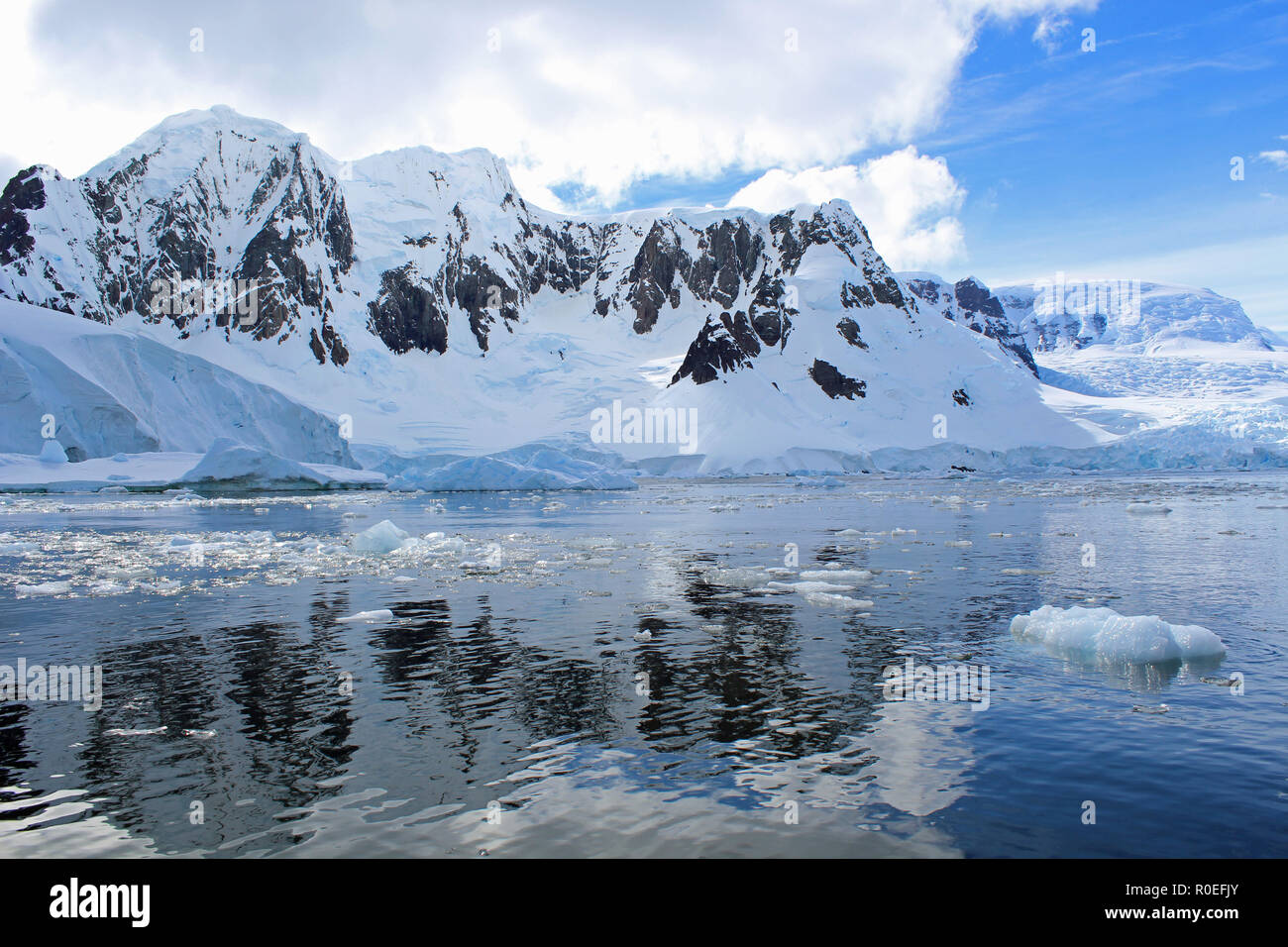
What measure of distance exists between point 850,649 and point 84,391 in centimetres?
5345

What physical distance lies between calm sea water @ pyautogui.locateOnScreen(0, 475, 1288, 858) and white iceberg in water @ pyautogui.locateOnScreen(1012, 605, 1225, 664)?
8.0 inches

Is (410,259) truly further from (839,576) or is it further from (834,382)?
(839,576)

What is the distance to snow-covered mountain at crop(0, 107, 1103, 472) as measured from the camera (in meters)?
97.3

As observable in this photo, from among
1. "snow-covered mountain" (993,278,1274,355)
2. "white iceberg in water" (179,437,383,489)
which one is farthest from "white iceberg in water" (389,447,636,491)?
"snow-covered mountain" (993,278,1274,355)

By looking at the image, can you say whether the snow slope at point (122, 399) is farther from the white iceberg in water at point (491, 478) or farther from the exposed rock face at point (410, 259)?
the exposed rock face at point (410, 259)

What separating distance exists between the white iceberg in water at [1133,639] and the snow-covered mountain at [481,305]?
73754 mm

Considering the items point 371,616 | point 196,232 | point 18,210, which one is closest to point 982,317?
point 196,232

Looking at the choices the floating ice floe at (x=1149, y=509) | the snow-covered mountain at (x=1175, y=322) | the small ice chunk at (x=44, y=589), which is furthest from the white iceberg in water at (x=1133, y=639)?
the snow-covered mountain at (x=1175, y=322)

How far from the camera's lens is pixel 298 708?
7.29 m

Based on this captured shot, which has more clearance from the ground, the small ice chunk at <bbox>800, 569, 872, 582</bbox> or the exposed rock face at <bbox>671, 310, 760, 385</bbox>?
the exposed rock face at <bbox>671, 310, 760, 385</bbox>

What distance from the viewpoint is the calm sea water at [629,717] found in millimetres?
4922

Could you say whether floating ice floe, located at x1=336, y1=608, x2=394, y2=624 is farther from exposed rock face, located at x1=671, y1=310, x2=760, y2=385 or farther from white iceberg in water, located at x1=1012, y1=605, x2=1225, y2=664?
exposed rock face, located at x1=671, y1=310, x2=760, y2=385

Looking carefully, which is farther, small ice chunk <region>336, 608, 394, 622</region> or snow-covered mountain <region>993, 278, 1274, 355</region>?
snow-covered mountain <region>993, 278, 1274, 355</region>
